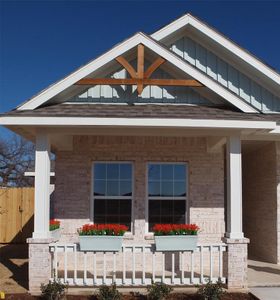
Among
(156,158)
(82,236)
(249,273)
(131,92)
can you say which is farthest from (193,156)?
(82,236)

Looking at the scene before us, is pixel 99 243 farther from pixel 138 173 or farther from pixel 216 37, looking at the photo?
pixel 216 37

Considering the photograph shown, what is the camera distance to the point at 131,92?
9742 mm

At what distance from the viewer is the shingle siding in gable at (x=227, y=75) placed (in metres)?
11.0

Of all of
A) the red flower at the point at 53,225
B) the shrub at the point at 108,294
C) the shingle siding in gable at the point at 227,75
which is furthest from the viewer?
the shingle siding in gable at the point at 227,75

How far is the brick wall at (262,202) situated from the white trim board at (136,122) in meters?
3.29

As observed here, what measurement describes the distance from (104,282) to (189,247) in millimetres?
1755

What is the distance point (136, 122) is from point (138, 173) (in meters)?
2.41

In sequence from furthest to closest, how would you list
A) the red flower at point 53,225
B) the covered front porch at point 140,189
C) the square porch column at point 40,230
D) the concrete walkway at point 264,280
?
1. the covered front porch at point 140,189
2. the red flower at point 53,225
3. the square porch column at point 40,230
4. the concrete walkway at point 264,280

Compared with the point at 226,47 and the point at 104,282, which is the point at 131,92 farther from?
the point at 104,282

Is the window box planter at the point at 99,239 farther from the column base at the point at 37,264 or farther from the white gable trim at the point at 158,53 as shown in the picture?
the white gable trim at the point at 158,53

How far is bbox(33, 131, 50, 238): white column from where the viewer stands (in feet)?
27.2

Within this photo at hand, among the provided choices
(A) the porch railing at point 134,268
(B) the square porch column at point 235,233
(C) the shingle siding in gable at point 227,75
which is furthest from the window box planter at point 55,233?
(C) the shingle siding in gable at point 227,75

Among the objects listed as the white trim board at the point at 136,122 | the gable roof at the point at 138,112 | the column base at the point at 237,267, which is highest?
the gable roof at the point at 138,112

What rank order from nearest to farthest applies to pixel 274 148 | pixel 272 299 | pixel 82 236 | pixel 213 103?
pixel 272 299 → pixel 82 236 → pixel 213 103 → pixel 274 148
